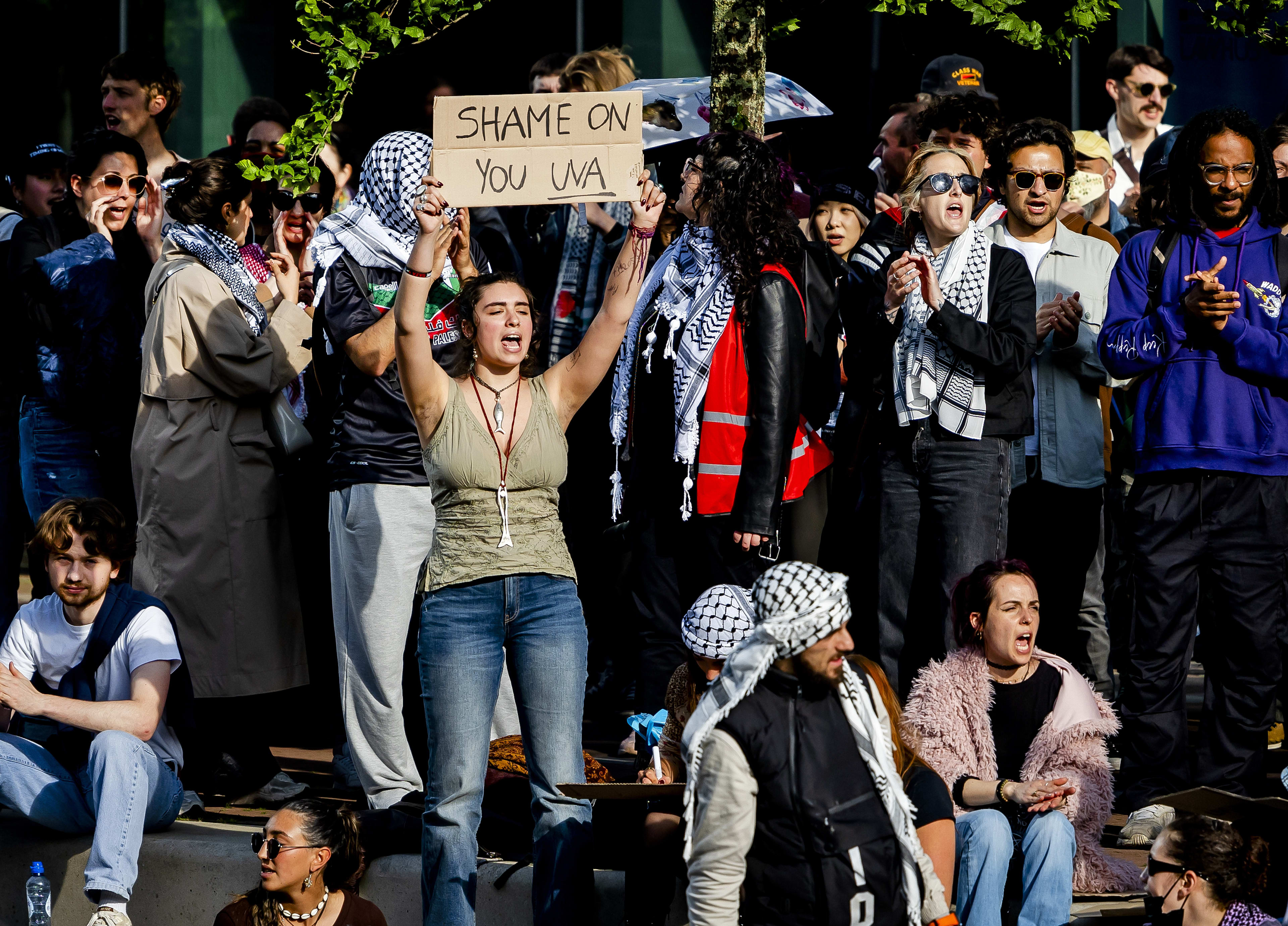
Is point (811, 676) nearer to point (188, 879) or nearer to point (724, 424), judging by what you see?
point (724, 424)

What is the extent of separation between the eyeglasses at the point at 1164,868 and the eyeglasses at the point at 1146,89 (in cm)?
474

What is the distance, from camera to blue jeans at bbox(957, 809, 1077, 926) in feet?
15.4

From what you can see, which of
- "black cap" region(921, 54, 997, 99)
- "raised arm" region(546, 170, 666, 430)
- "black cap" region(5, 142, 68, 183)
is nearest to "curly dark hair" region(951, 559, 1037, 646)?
"raised arm" region(546, 170, 666, 430)

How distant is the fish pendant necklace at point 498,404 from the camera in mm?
4836

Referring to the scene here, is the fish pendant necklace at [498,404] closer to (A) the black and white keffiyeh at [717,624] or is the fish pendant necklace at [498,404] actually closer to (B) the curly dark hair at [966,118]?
(A) the black and white keffiyeh at [717,624]

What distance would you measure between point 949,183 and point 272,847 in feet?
10.1

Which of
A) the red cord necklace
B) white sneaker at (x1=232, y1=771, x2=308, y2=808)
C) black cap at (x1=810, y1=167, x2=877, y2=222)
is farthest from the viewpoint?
black cap at (x1=810, y1=167, x2=877, y2=222)

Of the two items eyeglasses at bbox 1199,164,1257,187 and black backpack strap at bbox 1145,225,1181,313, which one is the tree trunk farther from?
eyeglasses at bbox 1199,164,1257,187

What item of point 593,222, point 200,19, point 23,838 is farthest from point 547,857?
point 200,19

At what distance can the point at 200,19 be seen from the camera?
11.0 m

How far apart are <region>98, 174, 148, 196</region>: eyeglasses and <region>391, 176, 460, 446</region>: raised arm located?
2658 mm

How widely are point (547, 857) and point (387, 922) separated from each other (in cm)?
91

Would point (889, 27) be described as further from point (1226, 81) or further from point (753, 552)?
point (753, 552)

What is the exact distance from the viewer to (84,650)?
5.72 m
